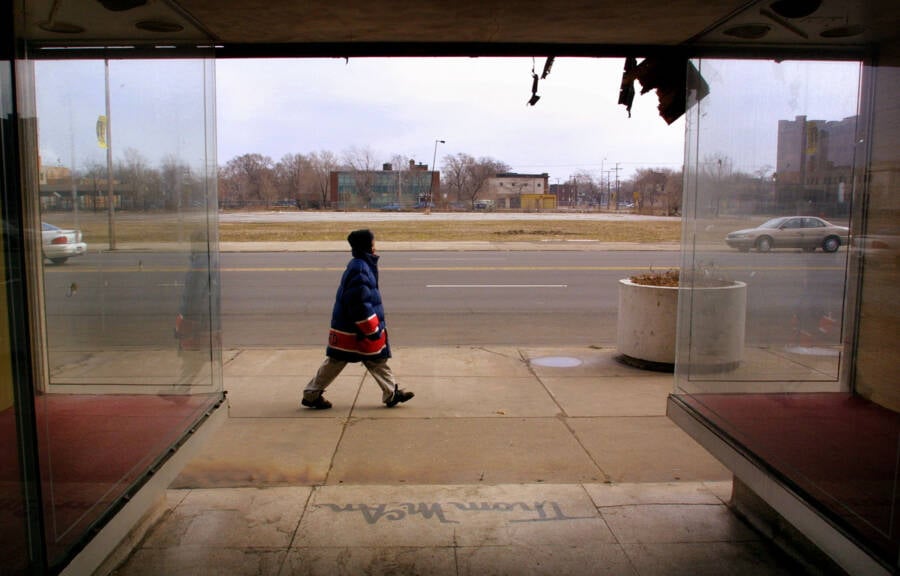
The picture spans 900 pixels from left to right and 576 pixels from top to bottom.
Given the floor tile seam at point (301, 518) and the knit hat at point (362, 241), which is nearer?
the floor tile seam at point (301, 518)

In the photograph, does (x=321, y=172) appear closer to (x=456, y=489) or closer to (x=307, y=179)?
(x=307, y=179)

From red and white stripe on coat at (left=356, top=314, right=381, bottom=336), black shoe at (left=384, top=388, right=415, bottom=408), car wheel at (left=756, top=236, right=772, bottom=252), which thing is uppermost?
car wheel at (left=756, top=236, right=772, bottom=252)

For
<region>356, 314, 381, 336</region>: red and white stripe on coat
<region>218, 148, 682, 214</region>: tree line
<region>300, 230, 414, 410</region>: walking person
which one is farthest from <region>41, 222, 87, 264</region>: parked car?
<region>218, 148, 682, 214</region>: tree line

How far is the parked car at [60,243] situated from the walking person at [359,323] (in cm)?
268

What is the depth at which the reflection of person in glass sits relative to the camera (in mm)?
4254

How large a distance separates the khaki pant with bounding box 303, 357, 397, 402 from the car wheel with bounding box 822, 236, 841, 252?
3.62 m

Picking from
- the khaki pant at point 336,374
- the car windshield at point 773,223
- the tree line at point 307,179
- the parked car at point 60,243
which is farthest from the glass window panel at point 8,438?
the tree line at point 307,179

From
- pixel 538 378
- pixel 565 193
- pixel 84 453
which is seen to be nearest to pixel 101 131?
pixel 84 453

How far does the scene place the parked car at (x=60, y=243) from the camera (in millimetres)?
3008

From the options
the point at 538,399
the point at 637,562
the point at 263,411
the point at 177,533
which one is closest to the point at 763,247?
the point at 637,562

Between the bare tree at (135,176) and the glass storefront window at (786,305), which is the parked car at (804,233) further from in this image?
the bare tree at (135,176)

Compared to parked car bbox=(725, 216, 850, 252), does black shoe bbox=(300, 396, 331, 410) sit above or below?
below

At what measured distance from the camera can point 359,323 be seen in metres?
6.04

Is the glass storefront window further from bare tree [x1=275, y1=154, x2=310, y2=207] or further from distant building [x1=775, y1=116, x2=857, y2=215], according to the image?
bare tree [x1=275, y1=154, x2=310, y2=207]
